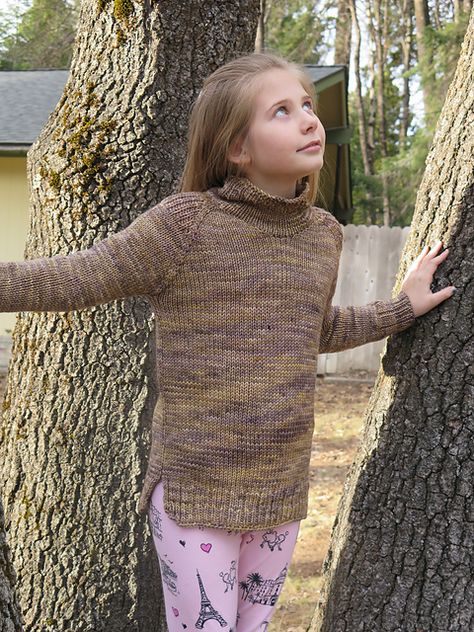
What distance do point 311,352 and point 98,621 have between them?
55.5 inches

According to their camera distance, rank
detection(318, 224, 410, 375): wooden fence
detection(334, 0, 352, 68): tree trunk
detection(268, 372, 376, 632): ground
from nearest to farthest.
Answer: detection(268, 372, 376, 632): ground → detection(318, 224, 410, 375): wooden fence → detection(334, 0, 352, 68): tree trunk

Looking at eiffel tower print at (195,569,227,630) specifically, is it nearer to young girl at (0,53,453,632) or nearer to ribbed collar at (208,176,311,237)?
young girl at (0,53,453,632)

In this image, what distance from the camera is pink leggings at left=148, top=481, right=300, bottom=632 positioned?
1.91 metres

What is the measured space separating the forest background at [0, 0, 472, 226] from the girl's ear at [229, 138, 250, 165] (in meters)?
13.2

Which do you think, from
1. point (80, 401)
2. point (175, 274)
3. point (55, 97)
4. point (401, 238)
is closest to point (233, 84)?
point (175, 274)

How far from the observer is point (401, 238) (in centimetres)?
927

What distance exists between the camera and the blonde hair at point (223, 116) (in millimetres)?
1942

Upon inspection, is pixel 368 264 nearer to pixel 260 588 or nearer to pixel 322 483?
pixel 322 483

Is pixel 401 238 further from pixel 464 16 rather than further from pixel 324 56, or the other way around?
pixel 324 56

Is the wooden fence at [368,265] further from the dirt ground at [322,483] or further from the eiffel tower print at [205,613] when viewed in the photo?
the eiffel tower print at [205,613]

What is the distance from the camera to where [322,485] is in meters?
5.46

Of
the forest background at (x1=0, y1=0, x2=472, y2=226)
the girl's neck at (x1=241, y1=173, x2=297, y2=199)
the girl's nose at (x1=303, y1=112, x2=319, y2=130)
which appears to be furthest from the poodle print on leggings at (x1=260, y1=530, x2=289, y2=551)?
the forest background at (x1=0, y1=0, x2=472, y2=226)

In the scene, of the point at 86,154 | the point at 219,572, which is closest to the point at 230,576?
the point at 219,572

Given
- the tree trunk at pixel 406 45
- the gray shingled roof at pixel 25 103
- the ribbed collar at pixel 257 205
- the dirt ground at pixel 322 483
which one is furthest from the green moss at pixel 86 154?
the tree trunk at pixel 406 45
